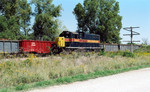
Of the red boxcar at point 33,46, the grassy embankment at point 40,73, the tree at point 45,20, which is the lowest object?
the grassy embankment at point 40,73

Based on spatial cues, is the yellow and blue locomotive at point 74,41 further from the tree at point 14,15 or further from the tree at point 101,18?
the tree at point 101,18

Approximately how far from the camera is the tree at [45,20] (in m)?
45.7

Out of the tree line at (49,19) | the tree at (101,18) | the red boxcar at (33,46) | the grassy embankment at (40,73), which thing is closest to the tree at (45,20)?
the tree line at (49,19)

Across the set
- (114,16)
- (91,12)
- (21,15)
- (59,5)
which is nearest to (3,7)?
(21,15)

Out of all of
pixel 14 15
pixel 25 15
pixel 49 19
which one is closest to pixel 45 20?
pixel 49 19

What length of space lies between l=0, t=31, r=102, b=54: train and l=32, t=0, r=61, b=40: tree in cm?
1865

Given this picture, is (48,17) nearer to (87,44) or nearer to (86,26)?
(86,26)

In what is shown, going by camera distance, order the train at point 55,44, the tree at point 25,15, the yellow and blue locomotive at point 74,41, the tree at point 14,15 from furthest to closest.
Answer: the tree at point 25,15 < the tree at point 14,15 < the yellow and blue locomotive at point 74,41 < the train at point 55,44

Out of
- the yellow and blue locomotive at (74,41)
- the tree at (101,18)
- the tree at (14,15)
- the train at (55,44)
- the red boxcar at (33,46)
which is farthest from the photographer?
the tree at (101,18)

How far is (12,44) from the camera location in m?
21.8

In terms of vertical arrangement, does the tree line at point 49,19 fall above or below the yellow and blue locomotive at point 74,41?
above

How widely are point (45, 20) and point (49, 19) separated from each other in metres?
1.10

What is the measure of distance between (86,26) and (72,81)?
47.5 m

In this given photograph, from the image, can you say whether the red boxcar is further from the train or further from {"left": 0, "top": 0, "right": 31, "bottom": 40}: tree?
{"left": 0, "top": 0, "right": 31, "bottom": 40}: tree
